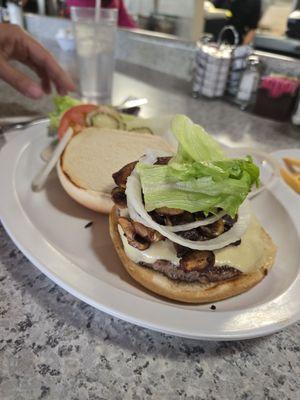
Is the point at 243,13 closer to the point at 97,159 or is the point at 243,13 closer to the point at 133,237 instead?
the point at 97,159

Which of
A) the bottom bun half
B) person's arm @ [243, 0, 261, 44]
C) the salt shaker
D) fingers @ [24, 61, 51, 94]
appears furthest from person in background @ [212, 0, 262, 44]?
the bottom bun half

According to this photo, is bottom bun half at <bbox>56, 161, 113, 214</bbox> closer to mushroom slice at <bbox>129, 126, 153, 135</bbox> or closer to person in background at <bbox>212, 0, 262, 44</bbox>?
mushroom slice at <bbox>129, 126, 153, 135</bbox>

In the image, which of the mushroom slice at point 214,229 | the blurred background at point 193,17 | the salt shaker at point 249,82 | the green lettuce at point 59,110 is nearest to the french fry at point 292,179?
the mushroom slice at point 214,229

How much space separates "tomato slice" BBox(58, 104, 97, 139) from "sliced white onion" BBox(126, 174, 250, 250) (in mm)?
509

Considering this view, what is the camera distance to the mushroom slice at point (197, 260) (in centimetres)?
64

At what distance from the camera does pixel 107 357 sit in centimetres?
58

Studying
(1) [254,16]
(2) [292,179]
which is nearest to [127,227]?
(2) [292,179]

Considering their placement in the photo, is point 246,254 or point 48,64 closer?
point 246,254

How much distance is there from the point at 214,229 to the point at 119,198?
8.5 inches

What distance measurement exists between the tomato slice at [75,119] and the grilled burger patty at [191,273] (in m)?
0.62

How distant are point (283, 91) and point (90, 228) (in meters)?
1.25

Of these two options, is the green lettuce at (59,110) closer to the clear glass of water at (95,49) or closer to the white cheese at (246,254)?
the clear glass of water at (95,49)

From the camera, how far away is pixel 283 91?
1648 mm

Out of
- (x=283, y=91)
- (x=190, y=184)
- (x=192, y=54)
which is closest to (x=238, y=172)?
(x=190, y=184)
